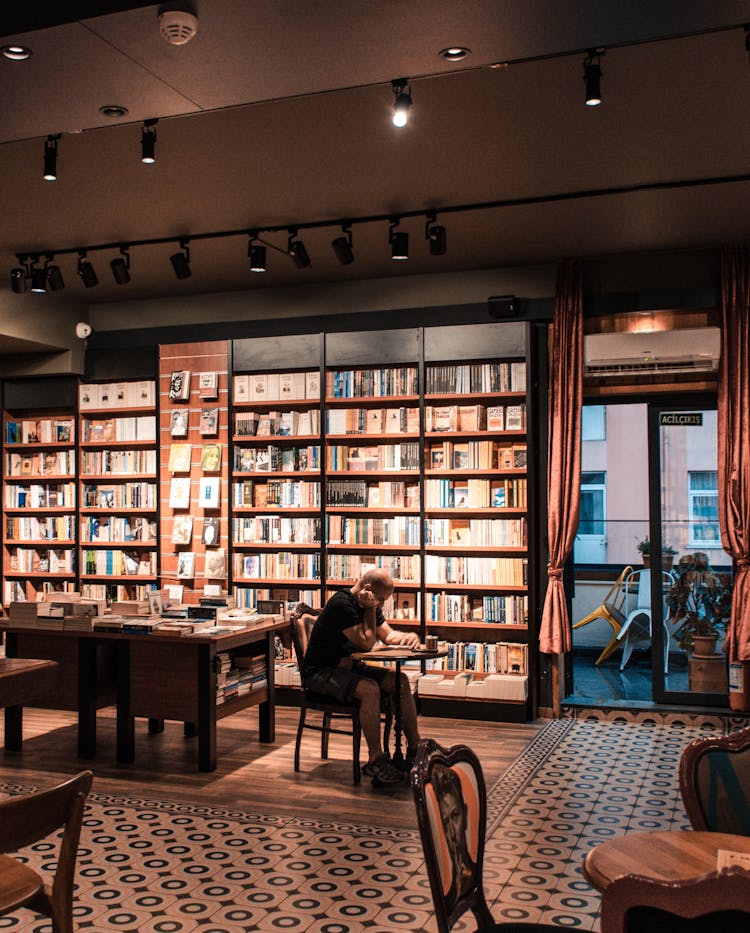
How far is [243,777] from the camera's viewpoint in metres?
5.84

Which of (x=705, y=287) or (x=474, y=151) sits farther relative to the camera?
(x=705, y=287)

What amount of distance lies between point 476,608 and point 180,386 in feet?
10.8

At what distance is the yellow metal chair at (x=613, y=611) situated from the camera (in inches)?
336

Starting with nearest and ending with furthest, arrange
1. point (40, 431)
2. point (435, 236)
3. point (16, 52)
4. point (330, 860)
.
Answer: point (16, 52), point (330, 860), point (435, 236), point (40, 431)

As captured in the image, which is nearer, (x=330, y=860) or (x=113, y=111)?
(x=113, y=111)

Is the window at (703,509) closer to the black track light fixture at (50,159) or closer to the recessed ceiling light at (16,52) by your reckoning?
the black track light fixture at (50,159)

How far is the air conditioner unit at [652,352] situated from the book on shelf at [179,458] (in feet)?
11.8

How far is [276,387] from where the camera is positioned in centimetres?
826

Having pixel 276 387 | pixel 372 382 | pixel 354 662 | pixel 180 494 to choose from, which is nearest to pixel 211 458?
pixel 180 494

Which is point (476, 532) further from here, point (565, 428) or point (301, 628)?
point (301, 628)

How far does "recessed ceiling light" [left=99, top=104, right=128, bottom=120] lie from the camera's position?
3.81 meters

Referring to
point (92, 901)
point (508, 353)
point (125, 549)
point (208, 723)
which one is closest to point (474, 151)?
point (508, 353)

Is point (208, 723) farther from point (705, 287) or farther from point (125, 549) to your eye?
point (705, 287)

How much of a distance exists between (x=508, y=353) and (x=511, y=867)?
4242mm
